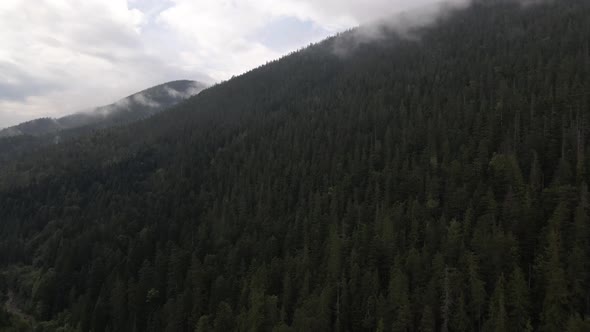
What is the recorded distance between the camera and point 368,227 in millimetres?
98375

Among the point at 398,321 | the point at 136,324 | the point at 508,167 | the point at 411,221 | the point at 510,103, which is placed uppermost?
the point at 510,103

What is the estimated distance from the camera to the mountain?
240ft

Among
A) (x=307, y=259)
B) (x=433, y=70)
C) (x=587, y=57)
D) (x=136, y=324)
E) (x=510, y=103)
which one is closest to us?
(x=307, y=259)

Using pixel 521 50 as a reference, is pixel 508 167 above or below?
below

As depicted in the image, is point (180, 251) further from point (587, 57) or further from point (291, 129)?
point (587, 57)

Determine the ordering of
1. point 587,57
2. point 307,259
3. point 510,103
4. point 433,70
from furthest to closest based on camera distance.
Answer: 1. point 433,70
2. point 587,57
3. point 510,103
4. point 307,259

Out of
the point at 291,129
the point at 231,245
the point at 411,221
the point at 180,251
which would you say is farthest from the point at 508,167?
the point at 291,129

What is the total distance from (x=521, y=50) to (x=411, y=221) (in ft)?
408

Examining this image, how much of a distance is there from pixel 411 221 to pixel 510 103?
58993mm

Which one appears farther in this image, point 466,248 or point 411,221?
point 411,221

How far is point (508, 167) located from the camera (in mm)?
97188

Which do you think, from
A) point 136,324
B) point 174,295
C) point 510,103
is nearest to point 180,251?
point 174,295

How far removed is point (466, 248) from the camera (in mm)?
82000

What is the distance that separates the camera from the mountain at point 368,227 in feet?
240
